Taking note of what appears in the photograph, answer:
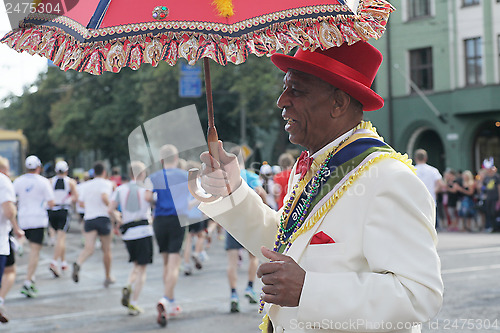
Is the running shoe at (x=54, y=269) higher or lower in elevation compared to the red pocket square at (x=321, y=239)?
lower

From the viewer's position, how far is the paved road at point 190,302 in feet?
25.1

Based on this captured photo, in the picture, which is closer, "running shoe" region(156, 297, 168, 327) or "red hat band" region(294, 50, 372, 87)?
"red hat band" region(294, 50, 372, 87)

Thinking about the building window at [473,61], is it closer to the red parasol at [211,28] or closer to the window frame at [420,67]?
the window frame at [420,67]

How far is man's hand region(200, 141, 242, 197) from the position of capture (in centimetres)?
275

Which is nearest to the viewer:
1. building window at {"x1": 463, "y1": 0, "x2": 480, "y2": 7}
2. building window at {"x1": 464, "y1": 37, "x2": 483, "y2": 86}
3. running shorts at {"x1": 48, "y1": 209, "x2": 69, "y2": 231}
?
running shorts at {"x1": 48, "y1": 209, "x2": 69, "y2": 231}

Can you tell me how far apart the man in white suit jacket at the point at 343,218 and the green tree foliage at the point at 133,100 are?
78.8 feet

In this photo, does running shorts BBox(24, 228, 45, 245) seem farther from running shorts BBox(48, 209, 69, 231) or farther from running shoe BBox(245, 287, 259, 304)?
running shoe BBox(245, 287, 259, 304)

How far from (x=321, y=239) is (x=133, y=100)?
33654 mm

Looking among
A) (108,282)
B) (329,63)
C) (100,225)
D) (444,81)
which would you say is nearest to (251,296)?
(108,282)

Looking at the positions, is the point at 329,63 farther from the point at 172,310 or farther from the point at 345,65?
the point at 172,310

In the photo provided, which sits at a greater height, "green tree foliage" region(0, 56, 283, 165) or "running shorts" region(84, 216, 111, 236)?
"green tree foliage" region(0, 56, 283, 165)

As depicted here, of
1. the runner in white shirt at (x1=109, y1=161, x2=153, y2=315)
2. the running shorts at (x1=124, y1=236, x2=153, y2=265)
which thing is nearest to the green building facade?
the runner in white shirt at (x1=109, y1=161, x2=153, y2=315)

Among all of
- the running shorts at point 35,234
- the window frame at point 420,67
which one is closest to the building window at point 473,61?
the window frame at point 420,67

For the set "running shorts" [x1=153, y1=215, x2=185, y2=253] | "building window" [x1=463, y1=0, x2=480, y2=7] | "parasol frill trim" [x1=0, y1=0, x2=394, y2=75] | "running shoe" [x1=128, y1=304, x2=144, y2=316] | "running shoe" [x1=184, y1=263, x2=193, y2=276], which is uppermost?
"building window" [x1=463, y1=0, x2=480, y2=7]
